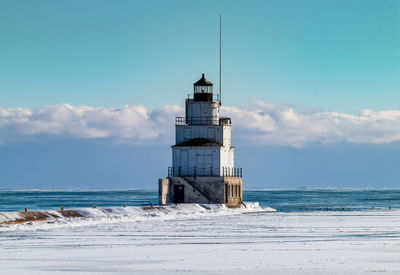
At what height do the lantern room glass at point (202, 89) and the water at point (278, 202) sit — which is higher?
the lantern room glass at point (202, 89)

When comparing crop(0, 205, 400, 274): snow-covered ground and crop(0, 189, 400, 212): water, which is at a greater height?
crop(0, 189, 400, 212): water

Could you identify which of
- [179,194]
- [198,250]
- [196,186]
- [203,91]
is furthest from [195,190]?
[198,250]

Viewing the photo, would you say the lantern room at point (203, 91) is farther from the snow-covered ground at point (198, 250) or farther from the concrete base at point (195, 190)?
the snow-covered ground at point (198, 250)

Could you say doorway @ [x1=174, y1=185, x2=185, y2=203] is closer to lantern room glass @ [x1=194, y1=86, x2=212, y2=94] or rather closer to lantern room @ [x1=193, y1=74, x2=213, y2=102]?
lantern room @ [x1=193, y1=74, x2=213, y2=102]

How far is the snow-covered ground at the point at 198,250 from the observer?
667 inches

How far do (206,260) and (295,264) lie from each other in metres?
2.27

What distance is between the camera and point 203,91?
61.5 m

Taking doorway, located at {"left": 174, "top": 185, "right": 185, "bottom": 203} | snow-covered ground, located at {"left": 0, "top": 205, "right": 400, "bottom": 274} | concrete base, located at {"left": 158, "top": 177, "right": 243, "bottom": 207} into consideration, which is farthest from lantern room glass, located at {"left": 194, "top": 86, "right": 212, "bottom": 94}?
snow-covered ground, located at {"left": 0, "top": 205, "right": 400, "bottom": 274}

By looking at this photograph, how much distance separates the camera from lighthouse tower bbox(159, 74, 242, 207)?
58250 mm

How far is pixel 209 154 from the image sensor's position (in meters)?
59.1

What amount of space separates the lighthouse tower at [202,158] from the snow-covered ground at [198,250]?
2637cm

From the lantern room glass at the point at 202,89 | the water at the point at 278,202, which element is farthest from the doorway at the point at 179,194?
the water at the point at 278,202

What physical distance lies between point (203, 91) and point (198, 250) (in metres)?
41.0

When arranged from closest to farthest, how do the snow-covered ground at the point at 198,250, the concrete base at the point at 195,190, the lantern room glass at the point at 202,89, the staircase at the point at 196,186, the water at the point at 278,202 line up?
1. the snow-covered ground at the point at 198,250
2. the concrete base at the point at 195,190
3. the staircase at the point at 196,186
4. the lantern room glass at the point at 202,89
5. the water at the point at 278,202
